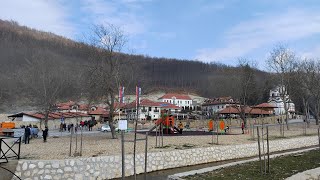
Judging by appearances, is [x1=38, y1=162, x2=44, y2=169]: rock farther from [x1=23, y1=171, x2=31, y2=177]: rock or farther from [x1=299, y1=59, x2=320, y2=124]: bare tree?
[x1=299, y1=59, x2=320, y2=124]: bare tree

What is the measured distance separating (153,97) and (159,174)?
483 ft

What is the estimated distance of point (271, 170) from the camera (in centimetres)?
1347

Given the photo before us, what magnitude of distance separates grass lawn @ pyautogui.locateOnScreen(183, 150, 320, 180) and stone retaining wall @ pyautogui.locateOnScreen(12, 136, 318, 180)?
4.43 metres

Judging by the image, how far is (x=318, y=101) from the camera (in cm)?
4794

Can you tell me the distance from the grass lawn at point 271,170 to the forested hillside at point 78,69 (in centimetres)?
1836

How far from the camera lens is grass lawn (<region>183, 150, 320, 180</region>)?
12.2 metres

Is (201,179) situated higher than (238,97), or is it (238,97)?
(238,97)

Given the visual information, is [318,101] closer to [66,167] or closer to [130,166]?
[130,166]

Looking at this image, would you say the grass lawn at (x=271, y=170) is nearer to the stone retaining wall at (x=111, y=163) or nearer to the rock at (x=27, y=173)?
the stone retaining wall at (x=111, y=163)

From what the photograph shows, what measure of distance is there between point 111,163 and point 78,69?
3655 centimetres

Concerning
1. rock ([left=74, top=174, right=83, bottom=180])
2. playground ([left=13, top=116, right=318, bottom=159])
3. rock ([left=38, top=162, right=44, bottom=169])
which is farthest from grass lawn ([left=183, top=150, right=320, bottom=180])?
rock ([left=38, top=162, right=44, bottom=169])

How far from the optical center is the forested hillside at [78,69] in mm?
48819

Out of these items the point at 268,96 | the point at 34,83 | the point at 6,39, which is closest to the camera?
the point at 34,83

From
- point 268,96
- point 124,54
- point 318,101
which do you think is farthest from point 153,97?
point 124,54
